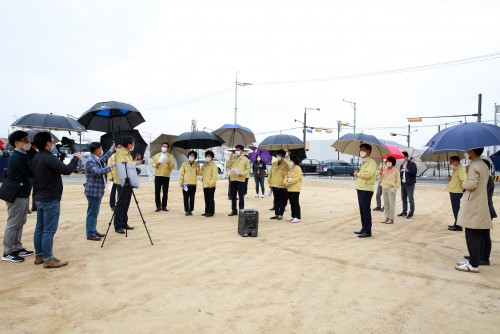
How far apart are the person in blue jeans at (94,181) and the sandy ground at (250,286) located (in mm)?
398

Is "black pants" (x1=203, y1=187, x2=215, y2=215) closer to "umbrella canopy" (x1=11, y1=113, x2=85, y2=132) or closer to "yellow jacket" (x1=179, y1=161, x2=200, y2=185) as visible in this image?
"yellow jacket" (x1=179, y1=161, x2=200, y2=185)

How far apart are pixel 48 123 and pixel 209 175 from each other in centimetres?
397

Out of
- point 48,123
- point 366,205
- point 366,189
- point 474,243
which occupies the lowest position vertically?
point 474,243

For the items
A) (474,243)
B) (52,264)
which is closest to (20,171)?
(52,264)

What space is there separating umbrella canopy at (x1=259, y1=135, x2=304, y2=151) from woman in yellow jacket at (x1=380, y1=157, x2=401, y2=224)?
2.46 metres

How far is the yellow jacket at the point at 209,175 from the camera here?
377 inches

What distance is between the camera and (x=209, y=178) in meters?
9.59

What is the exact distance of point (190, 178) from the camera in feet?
32.3

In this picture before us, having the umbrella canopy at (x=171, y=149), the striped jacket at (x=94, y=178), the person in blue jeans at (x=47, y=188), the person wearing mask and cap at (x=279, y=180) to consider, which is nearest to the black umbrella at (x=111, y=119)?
the striped jacket at (x=94, y=178)

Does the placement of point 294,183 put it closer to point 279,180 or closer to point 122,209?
point 279,180

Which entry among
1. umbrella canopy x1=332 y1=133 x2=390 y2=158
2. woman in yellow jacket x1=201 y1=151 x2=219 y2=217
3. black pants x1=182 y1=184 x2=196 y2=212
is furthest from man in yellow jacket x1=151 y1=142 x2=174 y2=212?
umbrella canopy x1=332 y1=133 x2=390 y2=158

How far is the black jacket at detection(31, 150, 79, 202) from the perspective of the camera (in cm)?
474

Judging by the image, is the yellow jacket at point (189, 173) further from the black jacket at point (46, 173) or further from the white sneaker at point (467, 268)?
the white sneaker at point (467, 268)

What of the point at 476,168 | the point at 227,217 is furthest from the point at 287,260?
the point at 227,217
